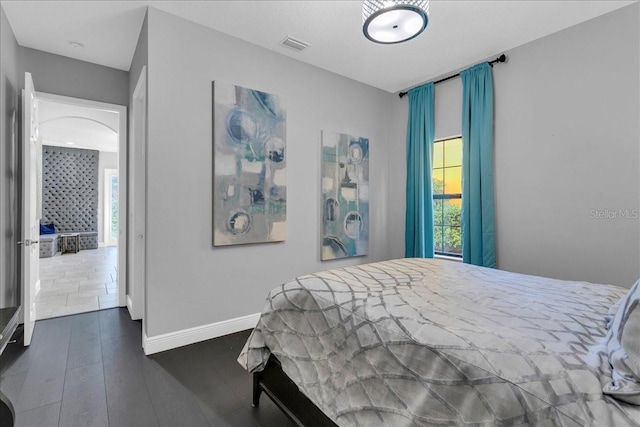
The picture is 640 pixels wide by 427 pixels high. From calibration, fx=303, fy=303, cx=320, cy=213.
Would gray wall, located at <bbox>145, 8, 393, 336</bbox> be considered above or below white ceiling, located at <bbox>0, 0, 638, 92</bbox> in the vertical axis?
below

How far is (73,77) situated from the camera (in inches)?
129

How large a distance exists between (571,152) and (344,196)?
2.24 metres

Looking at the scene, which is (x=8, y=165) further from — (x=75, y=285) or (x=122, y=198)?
(x=75, y=285)

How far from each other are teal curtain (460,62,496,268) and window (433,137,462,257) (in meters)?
0.32

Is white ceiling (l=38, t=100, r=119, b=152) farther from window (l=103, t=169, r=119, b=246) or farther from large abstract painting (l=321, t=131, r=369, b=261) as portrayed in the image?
large abstract painting (l=321, t=131, r=369, b=261)

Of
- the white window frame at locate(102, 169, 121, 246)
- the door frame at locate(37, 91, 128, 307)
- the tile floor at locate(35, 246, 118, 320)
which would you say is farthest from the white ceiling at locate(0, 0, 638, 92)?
the white window frame at locate(102, 169, 121, 246)

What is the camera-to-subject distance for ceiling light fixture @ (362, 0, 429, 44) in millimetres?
1769

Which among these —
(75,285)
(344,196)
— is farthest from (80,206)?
(344,196)

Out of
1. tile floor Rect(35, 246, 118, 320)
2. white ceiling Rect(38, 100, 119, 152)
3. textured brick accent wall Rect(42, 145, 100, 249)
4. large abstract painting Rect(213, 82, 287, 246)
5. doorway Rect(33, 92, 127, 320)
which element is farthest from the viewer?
textured brick accent wall Rect(42, 145, 100, 249)

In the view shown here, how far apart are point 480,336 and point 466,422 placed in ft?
0.88

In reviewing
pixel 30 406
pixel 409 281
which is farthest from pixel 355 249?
pixel 30 406

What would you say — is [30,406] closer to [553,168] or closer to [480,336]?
[480,336]

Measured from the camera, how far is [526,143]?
3.01m

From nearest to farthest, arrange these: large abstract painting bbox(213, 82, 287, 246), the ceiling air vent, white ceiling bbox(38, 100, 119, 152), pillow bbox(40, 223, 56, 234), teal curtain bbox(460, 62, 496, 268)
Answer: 1. large abstract painting bbox(213, 82, 287, 246)
2. the ceiling air vent
3. teal curtain bbox(460, 62, 496, 268)
4. white ceiling bbox(38, 100, 119, 152)
5. pillow bbox(40, 223, 56, 234)
